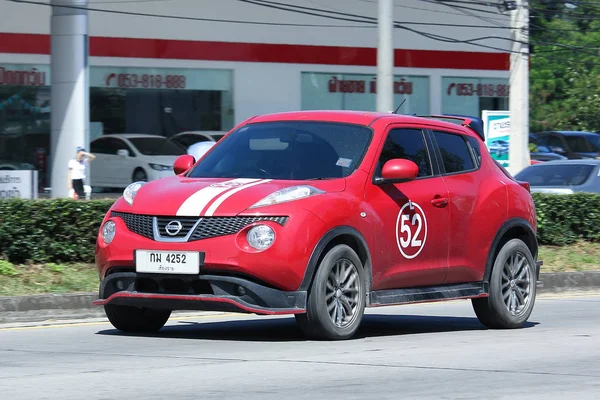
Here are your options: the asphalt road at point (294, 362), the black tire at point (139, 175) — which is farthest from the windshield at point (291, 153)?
the black tire at point (139, 175)

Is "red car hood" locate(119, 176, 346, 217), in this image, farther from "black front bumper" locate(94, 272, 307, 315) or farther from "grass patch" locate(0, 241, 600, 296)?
"grass patch" locate(0, 241, 600, 296)

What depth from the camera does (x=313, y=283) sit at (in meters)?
8.73

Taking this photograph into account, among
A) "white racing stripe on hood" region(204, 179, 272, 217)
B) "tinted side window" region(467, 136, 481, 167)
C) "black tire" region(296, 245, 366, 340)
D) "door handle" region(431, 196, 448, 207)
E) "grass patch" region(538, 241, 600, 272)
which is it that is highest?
"tinted side window" region(467, 136, 481, 167)

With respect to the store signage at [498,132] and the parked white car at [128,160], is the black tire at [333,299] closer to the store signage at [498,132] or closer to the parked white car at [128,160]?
the store signage at [498,132]

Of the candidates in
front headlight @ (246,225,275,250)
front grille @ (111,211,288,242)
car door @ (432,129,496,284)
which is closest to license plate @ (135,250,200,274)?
front grille @ (111,211,288,242)

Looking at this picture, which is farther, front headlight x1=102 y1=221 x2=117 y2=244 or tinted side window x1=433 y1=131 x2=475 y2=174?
tinted side window x1=433 y1=131 x2=475 y2=174

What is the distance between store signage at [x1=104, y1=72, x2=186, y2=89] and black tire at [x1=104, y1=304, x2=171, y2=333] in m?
24.8

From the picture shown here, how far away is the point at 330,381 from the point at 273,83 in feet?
99.5

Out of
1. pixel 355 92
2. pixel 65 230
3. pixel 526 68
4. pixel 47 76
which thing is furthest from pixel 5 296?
pixel 355 92

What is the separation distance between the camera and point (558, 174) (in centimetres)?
2122

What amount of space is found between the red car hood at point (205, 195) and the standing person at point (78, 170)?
16.3 meters

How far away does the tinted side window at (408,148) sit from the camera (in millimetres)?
9734

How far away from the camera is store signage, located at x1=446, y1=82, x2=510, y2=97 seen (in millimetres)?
41891

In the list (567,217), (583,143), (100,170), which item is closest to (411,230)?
(567,217)
